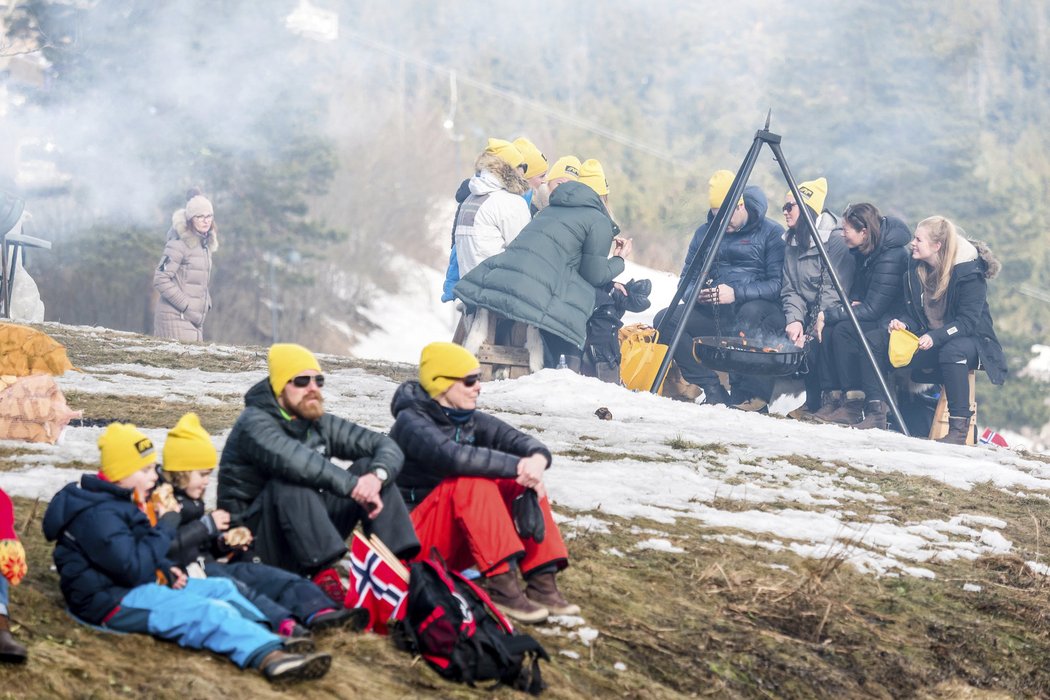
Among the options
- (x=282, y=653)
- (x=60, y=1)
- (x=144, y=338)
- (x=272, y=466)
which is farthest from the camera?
(x=60, y=1)

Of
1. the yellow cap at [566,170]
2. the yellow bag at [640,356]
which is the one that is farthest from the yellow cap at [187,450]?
the yellow cap at [566,170]

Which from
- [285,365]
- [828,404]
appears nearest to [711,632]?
[285,365]

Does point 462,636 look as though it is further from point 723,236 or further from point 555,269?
point 723,236

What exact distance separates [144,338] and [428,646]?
12.0 m

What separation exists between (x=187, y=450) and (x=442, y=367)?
114cm

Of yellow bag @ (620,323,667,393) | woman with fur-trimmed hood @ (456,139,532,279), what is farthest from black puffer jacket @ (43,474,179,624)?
woman with fur-trimmed hood @ (456,139,532,279)

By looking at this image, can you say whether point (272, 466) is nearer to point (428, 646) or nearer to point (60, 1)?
point (428, 646)

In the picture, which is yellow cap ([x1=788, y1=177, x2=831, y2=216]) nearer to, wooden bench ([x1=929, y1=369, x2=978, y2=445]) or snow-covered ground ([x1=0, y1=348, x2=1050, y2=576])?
wooden bench ([x1=929, y1=369, x2=978, y2=445])

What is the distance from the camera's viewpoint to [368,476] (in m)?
5.09

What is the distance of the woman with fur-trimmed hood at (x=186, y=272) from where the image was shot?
632 inches

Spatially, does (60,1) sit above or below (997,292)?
above

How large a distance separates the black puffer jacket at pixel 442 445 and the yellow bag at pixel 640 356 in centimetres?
746

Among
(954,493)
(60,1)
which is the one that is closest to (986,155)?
(60,1)

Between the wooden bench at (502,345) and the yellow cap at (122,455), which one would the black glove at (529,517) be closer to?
the yellow cap at (122,455)
